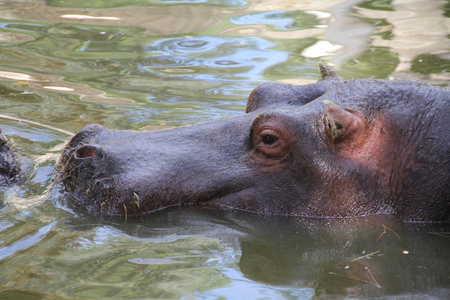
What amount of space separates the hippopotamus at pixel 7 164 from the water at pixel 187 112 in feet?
0.51

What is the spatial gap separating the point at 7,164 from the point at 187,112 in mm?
3225

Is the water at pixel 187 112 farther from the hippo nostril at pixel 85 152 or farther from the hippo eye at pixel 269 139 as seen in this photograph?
the hippo eye at pixel 269 139

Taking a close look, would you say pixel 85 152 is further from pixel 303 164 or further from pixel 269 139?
pixel 303 164

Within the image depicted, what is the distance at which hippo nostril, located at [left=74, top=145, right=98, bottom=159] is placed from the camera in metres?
5.08

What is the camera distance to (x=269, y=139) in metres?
5.17

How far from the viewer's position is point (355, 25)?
12.5 m

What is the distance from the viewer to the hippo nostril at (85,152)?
200 inches

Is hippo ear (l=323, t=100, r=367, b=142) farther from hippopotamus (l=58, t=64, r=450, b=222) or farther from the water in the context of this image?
the water

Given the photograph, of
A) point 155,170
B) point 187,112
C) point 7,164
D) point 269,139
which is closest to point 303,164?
point 269,139

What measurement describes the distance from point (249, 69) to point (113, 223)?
5.88 m

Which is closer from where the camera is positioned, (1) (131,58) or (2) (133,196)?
(2) (133,196)

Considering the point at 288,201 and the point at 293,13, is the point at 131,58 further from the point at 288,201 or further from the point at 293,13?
the point at 288,201

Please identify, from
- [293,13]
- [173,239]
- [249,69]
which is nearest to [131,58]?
[249,69]

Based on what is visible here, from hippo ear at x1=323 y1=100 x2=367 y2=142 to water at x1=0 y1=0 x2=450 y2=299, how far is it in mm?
723
